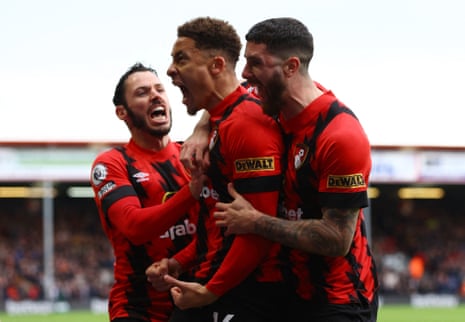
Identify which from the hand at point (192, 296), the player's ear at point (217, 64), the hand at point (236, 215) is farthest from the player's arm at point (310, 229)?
the player's ear at point (217, 64)

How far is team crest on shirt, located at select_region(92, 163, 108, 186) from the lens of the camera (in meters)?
6.05

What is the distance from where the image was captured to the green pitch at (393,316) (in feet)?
74.9

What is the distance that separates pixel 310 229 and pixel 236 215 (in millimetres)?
368

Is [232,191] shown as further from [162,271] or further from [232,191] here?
[162,271]

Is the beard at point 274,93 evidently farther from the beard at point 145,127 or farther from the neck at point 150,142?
the neck at point 150,142

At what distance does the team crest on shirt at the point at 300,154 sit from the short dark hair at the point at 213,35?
721mm

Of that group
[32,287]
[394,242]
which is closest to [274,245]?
[32,287]

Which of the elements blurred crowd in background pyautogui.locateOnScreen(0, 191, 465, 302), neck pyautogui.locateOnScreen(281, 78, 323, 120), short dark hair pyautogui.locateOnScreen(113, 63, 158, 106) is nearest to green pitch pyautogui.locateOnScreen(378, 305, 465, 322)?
blurred crowd in background pyautogui.locateOnScreen(0, 191, 465, 302)

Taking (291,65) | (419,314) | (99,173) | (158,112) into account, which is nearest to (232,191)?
(291,65)

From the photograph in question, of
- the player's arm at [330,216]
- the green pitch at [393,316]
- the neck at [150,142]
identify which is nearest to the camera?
the player's arm at [330,216]

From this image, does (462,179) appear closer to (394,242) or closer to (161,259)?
(394,242)

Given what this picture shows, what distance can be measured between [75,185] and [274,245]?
28.2 meters

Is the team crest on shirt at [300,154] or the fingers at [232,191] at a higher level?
the team crest on shirt at [300,154]

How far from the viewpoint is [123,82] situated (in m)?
6.52
